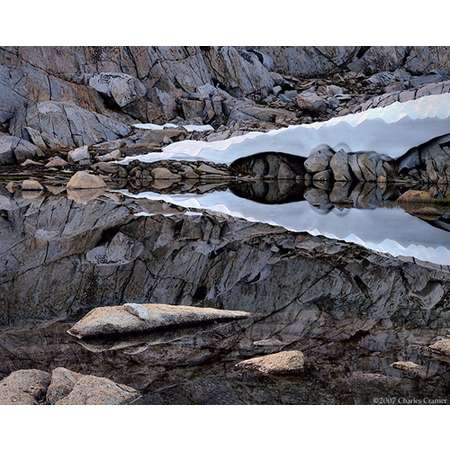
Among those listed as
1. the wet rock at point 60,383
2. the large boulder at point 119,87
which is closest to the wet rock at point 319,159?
the large boulder at point 119,87

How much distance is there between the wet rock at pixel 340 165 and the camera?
610cm

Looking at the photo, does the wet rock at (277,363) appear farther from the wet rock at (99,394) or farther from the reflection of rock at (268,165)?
the reflection of rock at (268,165)

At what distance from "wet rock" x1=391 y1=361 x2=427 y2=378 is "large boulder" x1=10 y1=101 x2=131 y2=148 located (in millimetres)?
4279

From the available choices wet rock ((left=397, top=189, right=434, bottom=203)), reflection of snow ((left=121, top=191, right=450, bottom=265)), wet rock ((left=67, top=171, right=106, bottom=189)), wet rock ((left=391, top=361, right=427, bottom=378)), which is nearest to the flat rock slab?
wet rock ((left=391, top=361, right=427, bottom=378))

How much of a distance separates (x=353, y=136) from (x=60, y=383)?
4.48 meters

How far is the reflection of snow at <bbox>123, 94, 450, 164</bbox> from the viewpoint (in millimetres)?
5898

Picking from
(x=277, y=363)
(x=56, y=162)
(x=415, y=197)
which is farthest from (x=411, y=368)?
(x=56, y=162)

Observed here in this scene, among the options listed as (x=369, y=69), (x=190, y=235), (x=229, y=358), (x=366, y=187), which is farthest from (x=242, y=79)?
(x=229, y=358)

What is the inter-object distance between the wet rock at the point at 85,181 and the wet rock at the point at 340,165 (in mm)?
2244

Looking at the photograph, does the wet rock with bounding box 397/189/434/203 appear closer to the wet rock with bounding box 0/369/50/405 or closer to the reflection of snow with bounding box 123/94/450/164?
the reflection of snow with bounding box 123/94/450/164

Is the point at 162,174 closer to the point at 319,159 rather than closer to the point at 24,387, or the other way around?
the point at 319,159

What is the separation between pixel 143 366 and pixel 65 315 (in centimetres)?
65

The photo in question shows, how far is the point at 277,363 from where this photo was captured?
2299mm

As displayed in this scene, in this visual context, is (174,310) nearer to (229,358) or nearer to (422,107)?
(229,358)
